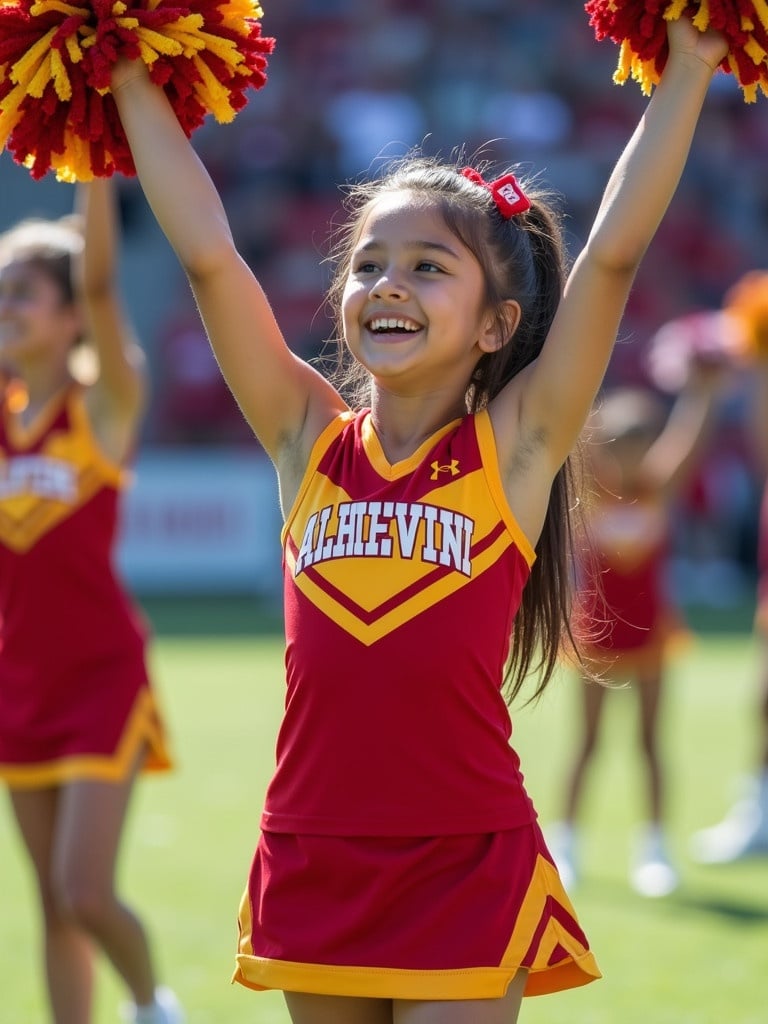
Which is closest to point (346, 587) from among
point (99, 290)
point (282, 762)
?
point (282, 762)

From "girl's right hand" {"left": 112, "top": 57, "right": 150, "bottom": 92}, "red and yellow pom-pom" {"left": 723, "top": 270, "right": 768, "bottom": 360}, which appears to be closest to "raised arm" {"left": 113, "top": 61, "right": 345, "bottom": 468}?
"girl's right hand" {"left": 112, "top": 57, "right": 150, "bottom": 92}

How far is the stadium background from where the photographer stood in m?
18.4

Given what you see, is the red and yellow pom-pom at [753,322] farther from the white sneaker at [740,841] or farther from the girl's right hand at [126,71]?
the girl's right hand at [126,71]

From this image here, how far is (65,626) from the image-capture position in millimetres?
3803

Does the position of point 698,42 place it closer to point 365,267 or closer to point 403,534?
point 365,267

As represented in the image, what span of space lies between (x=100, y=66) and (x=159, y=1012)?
2.27m

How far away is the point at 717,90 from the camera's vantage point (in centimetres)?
2002

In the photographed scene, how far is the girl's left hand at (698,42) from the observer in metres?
2.29

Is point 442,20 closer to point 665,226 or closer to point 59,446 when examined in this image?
point 665,226

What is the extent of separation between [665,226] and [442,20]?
4.01 m

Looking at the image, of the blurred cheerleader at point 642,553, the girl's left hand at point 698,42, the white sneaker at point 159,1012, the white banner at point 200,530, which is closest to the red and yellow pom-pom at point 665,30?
the girl's left hand at point 698,42

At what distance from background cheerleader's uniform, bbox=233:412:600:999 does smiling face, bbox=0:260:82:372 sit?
1868 millimetres

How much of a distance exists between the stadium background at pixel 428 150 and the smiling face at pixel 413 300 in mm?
14900

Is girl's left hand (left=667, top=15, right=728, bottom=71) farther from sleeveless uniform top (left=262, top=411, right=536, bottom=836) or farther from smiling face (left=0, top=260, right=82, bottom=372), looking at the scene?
smiling face (left=0, top=260, right=82, bottom=372)
